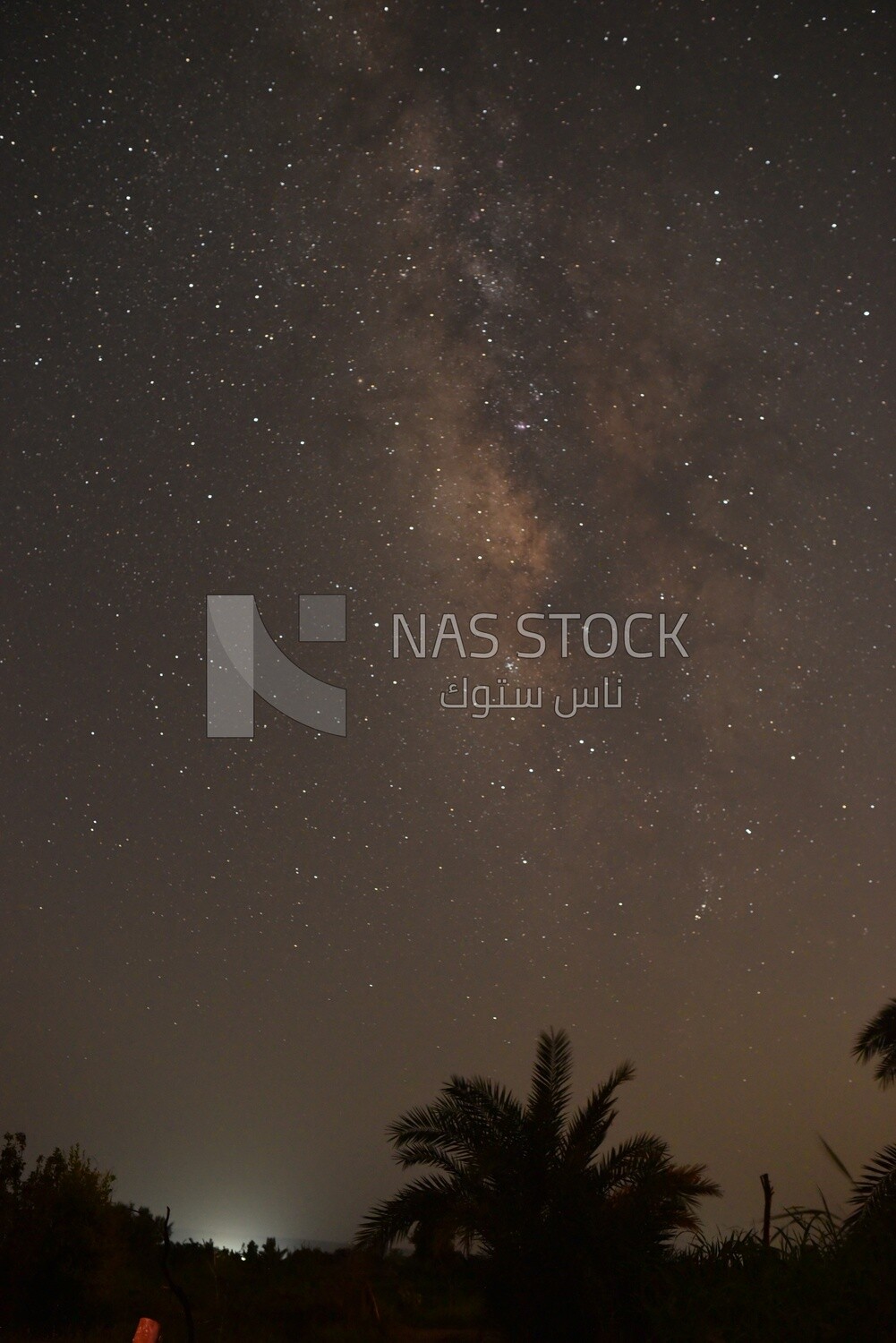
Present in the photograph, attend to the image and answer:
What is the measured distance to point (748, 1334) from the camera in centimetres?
480

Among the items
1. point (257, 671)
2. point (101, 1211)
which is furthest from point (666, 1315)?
point (101, 1211)

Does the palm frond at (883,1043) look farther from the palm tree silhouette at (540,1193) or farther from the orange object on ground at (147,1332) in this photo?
the orange object on ground at (147,1332)

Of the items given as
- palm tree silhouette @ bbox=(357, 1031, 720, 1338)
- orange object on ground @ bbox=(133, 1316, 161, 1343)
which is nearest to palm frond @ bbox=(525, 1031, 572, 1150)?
palm tree silhouette @ bbox=(357, 1031, 720, 1338)

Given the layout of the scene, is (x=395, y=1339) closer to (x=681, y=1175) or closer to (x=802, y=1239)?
(x=681, y=1175)

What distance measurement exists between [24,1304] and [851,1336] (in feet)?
53.0

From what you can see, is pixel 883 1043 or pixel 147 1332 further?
pixel 883 1043

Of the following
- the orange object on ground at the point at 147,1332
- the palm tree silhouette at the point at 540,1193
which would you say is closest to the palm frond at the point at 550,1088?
the palm tree silhouette at the point at 540,1193

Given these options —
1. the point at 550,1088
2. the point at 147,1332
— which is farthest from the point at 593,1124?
the point at 147,1332

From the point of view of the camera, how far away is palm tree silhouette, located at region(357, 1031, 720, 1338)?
11906 millimetres

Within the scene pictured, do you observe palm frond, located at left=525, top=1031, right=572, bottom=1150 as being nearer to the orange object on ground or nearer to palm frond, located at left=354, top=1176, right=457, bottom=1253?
palm frond, located at left=354, top=1176, right=457, bottom=1253

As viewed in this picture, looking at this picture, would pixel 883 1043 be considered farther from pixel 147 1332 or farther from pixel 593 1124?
pixel 147 1332

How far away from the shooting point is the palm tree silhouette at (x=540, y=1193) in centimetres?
1191

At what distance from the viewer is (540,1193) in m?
12.9

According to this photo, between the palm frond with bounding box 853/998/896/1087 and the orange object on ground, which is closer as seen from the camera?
the orange object on ground
